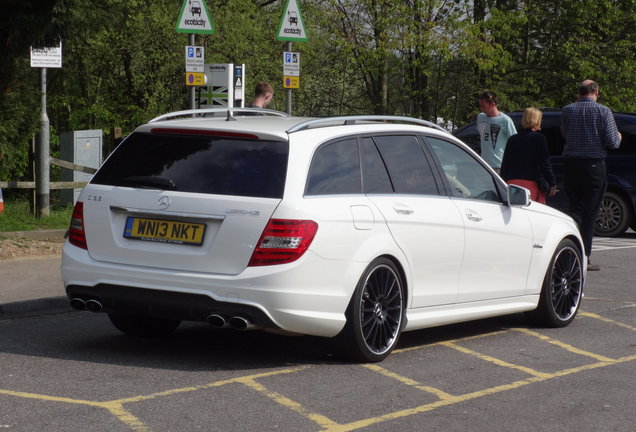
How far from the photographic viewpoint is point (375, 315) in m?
7.46

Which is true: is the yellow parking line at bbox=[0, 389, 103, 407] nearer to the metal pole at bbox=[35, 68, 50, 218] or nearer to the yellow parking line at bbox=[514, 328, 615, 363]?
the yellow parking line at bbox=[514, 328, 615, 363]

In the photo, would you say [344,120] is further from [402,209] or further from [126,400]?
[126,400]

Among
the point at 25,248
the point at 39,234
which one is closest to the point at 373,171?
the point at 25,248

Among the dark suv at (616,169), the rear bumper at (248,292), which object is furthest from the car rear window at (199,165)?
the dark suv at (616,169)

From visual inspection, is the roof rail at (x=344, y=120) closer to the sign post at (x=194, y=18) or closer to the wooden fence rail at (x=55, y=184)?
the sign post at (x=194, y=18)

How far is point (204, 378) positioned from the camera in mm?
6836

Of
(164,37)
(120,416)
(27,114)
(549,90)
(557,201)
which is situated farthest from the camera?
(549,90)

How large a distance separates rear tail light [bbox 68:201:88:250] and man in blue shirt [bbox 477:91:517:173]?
22.0 ft

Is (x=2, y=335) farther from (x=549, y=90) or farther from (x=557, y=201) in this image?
(x=549, y=90)

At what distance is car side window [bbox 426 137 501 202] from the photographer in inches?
333

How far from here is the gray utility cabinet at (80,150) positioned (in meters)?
20.0

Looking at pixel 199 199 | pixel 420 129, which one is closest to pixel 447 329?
pixel 420 129

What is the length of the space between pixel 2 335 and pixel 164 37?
62.8ft

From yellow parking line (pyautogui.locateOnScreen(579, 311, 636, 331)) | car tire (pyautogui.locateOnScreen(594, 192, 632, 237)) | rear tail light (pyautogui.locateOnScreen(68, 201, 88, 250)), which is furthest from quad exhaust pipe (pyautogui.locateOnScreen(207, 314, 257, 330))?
car tire (pyautogui.locateOnScreen(594, 192, 632, 237))
